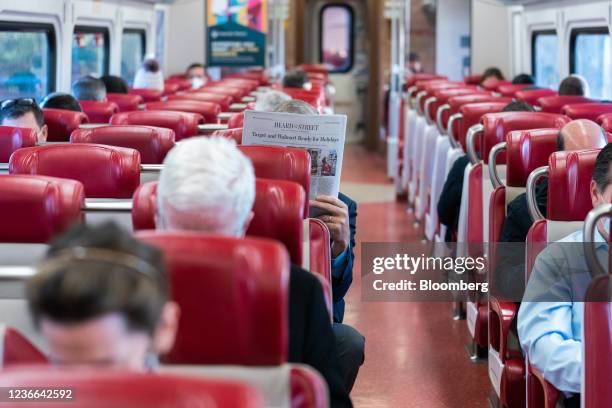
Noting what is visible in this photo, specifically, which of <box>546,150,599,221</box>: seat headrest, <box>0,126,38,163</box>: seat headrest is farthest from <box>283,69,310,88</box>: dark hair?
<box>546,150,599,221</box>: seat headrest

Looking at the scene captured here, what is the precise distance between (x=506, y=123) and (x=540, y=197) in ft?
3.49

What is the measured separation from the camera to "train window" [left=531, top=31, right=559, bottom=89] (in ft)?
38.3

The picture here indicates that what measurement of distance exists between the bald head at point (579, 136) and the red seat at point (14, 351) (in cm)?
248

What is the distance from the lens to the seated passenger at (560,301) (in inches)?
114

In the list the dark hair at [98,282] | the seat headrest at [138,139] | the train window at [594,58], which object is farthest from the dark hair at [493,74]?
the dark hair at [98,282]

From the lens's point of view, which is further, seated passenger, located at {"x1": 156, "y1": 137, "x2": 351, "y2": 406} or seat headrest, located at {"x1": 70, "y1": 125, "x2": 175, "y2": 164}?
seat headrest, located at {"x1": 70, "y1": 125, "x2": 175, "y2": 164}

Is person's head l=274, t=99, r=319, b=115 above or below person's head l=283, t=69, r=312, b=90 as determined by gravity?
below

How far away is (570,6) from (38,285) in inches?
371

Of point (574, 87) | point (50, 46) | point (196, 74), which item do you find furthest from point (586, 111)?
point (196, 74)

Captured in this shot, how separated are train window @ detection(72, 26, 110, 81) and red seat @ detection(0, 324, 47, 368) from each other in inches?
310

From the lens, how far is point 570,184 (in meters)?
→ 3.20

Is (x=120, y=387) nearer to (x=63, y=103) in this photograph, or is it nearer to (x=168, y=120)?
(x=168, y=120)

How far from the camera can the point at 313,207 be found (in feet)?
11.1

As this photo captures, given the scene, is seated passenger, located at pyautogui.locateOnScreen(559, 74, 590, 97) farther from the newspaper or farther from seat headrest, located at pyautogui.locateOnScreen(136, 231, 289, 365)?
seat headrest, located at pyautogui.locateOnScreen(136, 231, 289, 365)
